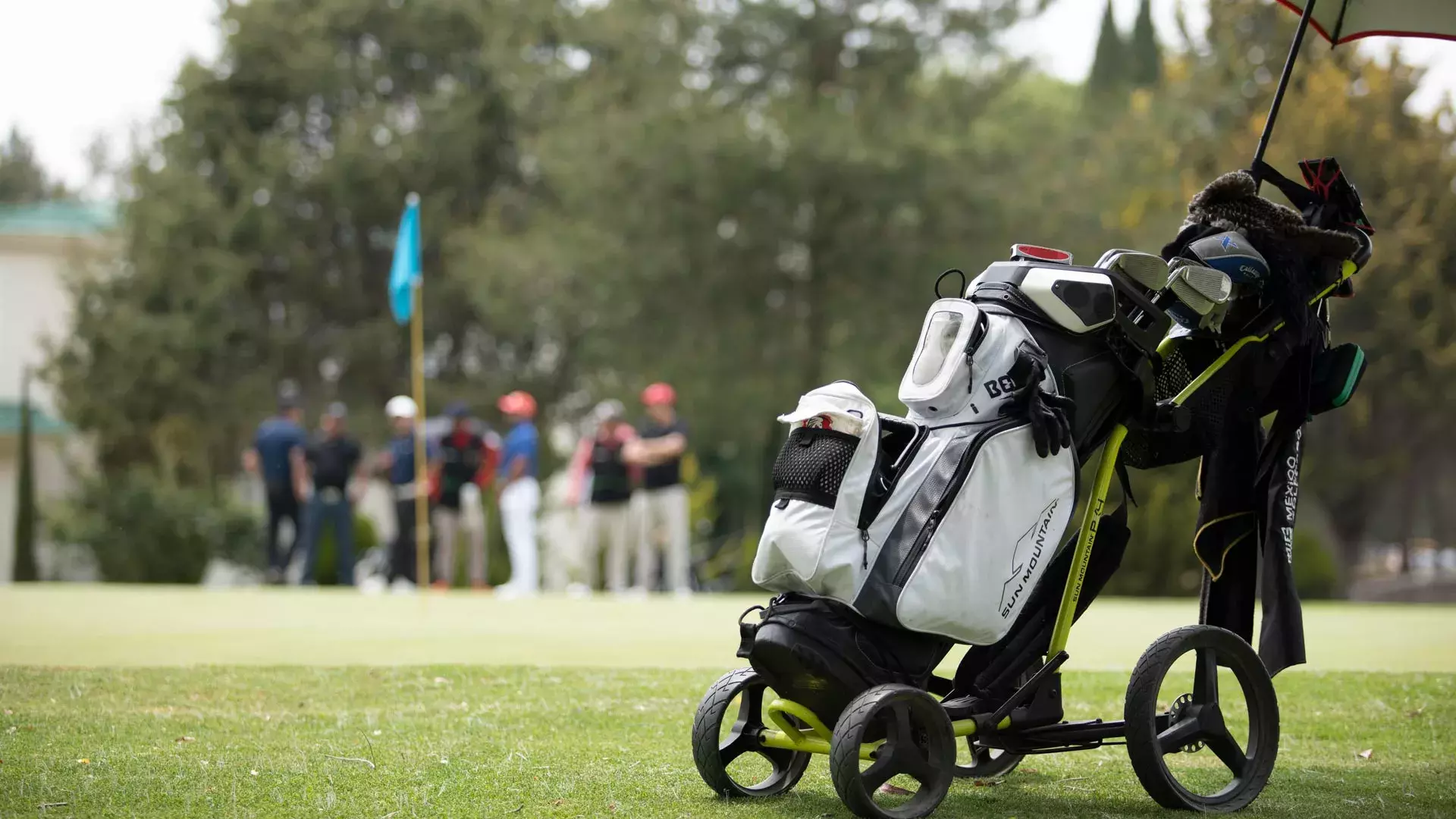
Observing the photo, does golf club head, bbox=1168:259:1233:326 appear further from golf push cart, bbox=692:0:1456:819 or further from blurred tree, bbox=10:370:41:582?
blurred tree, bbox=10:370:41:582

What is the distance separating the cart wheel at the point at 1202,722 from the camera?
479 centimetres

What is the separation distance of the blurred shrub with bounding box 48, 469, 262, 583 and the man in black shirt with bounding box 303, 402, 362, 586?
498cm

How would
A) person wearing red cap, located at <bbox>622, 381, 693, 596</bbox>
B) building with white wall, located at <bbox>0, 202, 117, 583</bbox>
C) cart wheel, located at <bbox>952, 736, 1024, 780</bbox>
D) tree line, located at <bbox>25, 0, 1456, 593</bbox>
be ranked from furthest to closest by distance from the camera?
building with white wall, located at <bbox>0, 202, 117, 583</bbox> → tree line, located at <bbox>25, 0, 1456, 593</bbox> → person wearing red cap, located at <bbox>622, 381, 693, 596</bbox> → cart wheel, located at <bbox>952, 736, 1024, 780</bbox>

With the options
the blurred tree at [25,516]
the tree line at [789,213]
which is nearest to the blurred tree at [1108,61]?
the tree line at [789,213]

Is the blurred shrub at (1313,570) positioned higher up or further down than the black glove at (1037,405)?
further down

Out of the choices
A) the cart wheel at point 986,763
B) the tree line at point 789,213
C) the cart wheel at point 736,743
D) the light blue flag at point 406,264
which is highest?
the tree line at point 789,213

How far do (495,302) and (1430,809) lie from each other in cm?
2646

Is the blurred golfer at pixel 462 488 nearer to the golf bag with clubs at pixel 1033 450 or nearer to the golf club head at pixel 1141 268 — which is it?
the golf bag with clubs at pixel 1033 450

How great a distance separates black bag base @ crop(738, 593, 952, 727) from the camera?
4.52m

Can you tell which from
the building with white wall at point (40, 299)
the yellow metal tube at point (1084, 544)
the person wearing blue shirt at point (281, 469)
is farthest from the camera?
the building with white wall at point (40, 299)

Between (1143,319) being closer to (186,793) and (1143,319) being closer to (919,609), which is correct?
(919,609)

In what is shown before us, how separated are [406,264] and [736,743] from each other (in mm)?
10035

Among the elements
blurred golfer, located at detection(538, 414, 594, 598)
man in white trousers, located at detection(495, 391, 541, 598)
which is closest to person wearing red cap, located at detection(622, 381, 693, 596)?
blurred golfer, located at detection(538, 414, 594, 598)

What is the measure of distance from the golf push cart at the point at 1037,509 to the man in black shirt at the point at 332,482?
13.6 metres
